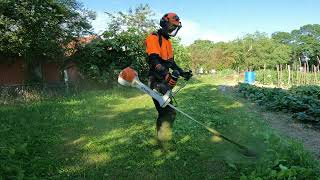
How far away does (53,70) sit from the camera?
84.4ft

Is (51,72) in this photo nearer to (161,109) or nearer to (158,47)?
(161,109)

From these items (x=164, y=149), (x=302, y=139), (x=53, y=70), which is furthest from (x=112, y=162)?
(x=53, y=70)

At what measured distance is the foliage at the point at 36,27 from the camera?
18547 mm

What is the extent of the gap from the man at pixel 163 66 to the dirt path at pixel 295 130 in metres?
2.41

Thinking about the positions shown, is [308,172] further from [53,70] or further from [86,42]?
[53,70]

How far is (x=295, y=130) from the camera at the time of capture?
911 centimetres

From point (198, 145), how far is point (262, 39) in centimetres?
7244

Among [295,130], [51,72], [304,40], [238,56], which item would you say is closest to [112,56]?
[51,72]

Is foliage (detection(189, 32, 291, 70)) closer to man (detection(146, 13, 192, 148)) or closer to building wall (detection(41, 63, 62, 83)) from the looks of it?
building wall (detection(41, 63, 62, 83))

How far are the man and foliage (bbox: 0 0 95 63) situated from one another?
43.3ft

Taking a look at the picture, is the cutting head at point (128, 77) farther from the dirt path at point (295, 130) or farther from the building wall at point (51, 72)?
the building wall at point (51, 72)

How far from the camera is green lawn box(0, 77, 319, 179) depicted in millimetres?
5414

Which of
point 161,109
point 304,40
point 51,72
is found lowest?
point 161,109

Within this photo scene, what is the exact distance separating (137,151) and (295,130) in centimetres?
393
